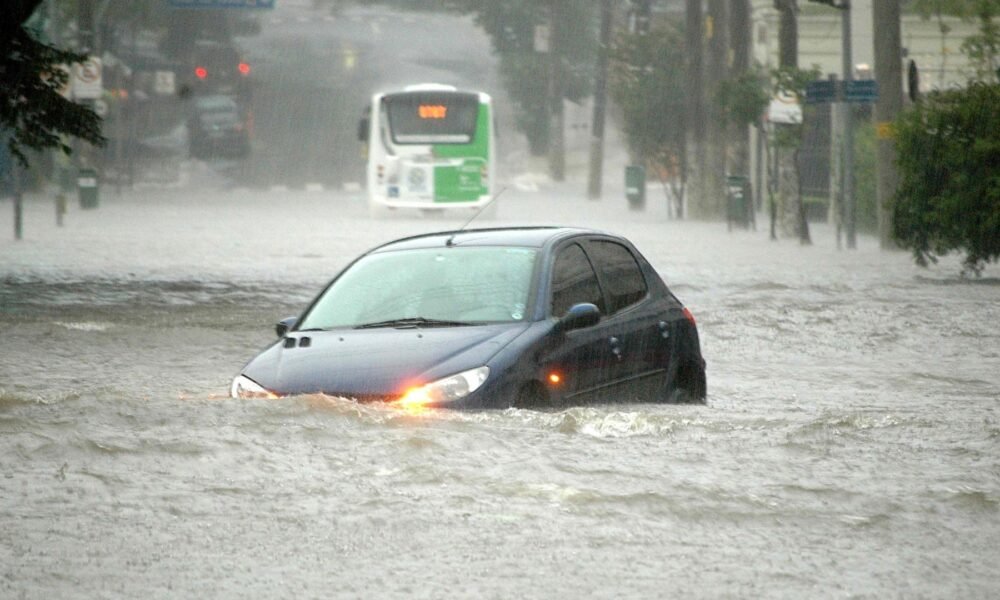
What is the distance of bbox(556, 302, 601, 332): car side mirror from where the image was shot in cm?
1062

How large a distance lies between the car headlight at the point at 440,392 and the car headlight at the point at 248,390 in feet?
2.28

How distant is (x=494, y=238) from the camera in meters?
11.8

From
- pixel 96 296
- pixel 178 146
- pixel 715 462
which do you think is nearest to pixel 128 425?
pixel 715 462

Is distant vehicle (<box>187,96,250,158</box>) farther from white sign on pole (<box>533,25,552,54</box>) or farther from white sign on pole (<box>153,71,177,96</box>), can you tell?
white sign on pole (<box>533,25,552,54</box>)

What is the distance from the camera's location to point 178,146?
2763 inches

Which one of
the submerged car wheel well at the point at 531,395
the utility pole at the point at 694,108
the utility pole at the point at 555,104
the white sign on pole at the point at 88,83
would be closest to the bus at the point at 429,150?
the utility pole at the point at 694,108

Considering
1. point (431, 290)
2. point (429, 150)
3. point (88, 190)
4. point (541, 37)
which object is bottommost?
point (431, 290)

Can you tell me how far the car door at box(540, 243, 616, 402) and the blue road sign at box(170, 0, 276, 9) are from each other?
3269 cm

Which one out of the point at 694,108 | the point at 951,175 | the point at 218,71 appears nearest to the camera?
the point at 951,175

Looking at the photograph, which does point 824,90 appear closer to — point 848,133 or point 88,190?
point 848,133

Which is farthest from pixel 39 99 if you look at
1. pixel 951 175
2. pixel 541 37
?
pixel 541 37

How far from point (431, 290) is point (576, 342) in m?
0.93

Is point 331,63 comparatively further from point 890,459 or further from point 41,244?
point 890,459

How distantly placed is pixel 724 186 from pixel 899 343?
29042 mm
